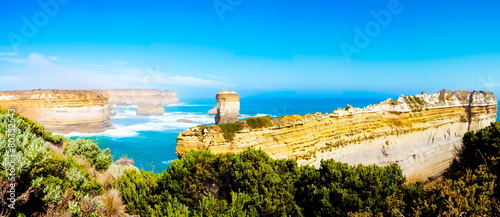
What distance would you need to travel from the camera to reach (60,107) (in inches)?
1693

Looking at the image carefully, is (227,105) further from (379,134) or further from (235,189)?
(235,189)

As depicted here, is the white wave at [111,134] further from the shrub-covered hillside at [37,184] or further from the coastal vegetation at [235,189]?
the shrub-covered hillside at [37,184]

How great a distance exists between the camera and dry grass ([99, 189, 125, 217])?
6.40 meters

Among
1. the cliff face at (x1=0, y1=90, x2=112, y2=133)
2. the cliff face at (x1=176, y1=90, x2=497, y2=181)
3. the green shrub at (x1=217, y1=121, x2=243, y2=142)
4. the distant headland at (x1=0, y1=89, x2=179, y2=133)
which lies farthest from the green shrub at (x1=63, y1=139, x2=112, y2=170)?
the cliff face at (x1=0, y1=90, x2=112, y2=133)

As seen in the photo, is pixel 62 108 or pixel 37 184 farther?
pixel 62 108

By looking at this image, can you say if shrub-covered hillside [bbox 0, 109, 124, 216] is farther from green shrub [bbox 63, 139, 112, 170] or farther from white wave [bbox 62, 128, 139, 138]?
white wave [bbox 62, 128, 139, 138]

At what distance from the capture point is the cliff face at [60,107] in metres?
41.1

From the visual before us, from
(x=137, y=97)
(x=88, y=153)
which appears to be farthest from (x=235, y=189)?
(x=137, y=97)

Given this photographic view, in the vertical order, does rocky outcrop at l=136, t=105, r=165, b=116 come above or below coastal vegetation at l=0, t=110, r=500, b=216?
below

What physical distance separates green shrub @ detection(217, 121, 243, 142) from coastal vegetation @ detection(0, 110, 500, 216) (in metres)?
4.34

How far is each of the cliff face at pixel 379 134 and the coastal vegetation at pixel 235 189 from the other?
4837 millimetres

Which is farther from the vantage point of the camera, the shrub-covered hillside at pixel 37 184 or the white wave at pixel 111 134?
the white wave at pixel 111 134

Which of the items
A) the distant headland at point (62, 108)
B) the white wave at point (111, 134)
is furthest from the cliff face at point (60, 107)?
the white wave at point (111, 134)

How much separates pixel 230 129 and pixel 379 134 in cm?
1200
